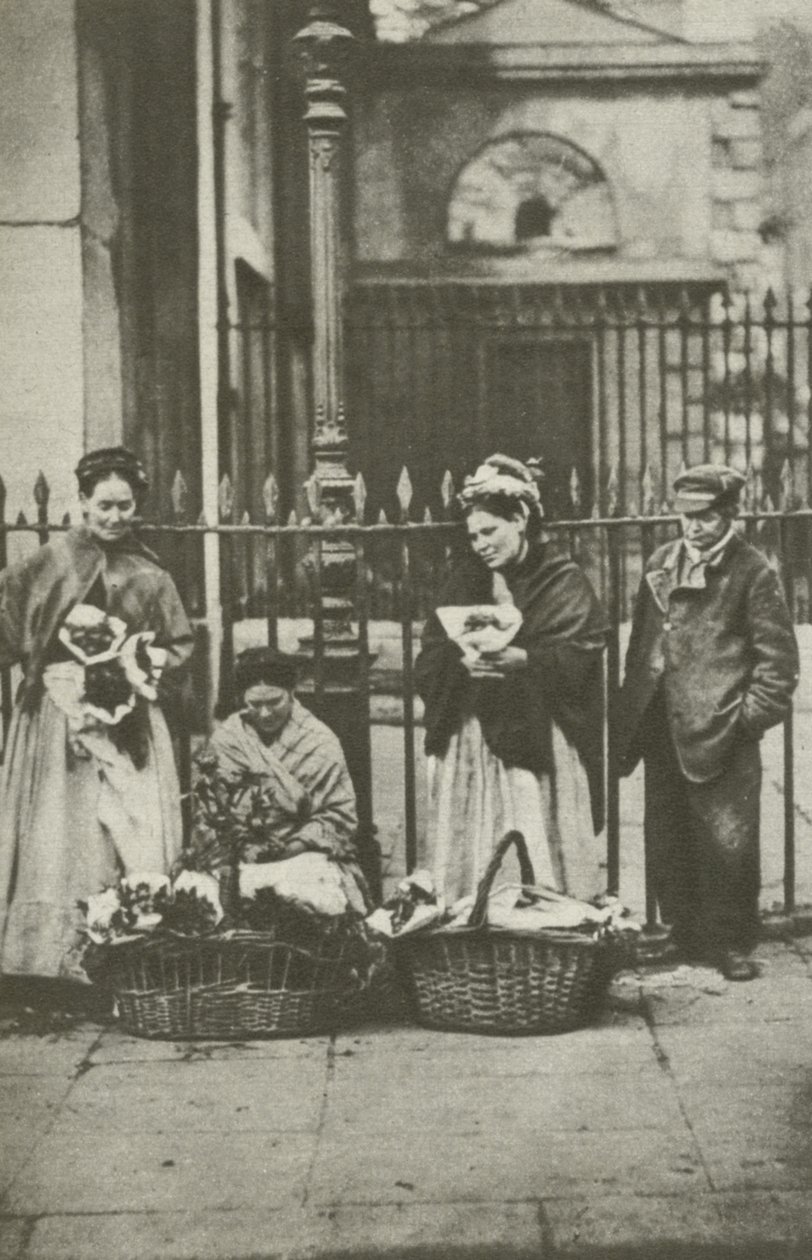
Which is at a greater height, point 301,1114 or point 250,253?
point 250,253

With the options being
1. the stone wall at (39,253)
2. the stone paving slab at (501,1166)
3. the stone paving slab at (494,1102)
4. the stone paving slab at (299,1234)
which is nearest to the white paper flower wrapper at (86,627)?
the stone paving slab at (494,1102)

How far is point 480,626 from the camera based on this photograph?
6.04 meters

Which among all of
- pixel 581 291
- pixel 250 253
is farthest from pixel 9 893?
pixel 581 291

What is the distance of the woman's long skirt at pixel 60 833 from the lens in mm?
6059

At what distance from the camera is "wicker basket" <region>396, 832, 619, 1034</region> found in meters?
5.51

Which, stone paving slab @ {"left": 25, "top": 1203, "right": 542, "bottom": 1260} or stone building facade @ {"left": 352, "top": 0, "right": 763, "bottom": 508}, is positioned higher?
stone building facade @ {"left": 352, "top": 0, "right": 763, "bottom": 508}

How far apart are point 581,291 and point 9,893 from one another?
8571 mm

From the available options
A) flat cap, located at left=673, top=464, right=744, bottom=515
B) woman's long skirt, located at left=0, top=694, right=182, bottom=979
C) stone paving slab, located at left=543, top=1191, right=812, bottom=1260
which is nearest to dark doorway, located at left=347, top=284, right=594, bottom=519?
flat cap, located at left=673, top=464, right=744, bottom=515

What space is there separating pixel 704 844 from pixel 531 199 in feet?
29.4

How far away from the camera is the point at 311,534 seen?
642 centimetres

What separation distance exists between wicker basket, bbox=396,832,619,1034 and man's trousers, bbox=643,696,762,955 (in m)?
0.74

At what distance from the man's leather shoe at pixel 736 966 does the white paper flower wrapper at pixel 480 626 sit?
4.22 ft

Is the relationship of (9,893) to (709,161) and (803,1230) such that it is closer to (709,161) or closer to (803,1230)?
(803,1230)

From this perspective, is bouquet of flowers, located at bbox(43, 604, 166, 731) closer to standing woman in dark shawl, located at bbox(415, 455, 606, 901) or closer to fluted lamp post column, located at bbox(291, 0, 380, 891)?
fluted lamp post column, located at bbox(291, 0, 380, 891)
